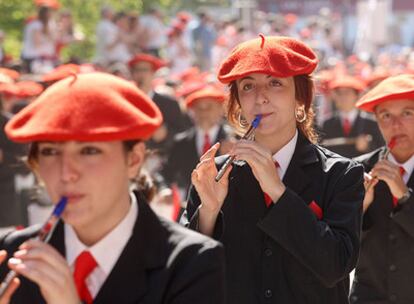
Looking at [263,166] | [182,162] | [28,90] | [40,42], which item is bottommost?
[40,42]

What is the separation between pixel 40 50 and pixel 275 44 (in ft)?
47.9

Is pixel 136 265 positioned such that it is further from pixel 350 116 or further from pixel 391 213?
pixel 350 116

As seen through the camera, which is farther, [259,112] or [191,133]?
[191,133]

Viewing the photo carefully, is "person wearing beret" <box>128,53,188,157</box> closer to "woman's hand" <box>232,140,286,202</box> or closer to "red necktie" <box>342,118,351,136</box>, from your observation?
"red necktie" <box>342,118,351,136</box>

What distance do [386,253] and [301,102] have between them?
3.70ft

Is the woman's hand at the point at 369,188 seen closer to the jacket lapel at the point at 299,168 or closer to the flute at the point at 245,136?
the jacket lapel at the point at 299,168

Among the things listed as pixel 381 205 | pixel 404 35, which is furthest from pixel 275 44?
pixel 404 35

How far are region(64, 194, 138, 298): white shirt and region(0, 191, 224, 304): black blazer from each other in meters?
0.02

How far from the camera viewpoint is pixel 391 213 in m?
4.62

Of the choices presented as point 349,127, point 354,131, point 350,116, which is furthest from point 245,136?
point 350,116

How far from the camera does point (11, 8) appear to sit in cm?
2262

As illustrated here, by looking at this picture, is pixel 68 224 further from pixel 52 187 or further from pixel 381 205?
pixel 381 205

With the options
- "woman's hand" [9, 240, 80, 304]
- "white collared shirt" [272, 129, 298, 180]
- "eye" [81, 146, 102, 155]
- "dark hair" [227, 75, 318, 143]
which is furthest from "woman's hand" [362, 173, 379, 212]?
"woman's hand" [9, 240, 80, 304]

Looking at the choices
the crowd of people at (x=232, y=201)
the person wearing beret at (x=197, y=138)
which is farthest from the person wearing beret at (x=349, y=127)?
the crowd of people at (x=232, y=201)
